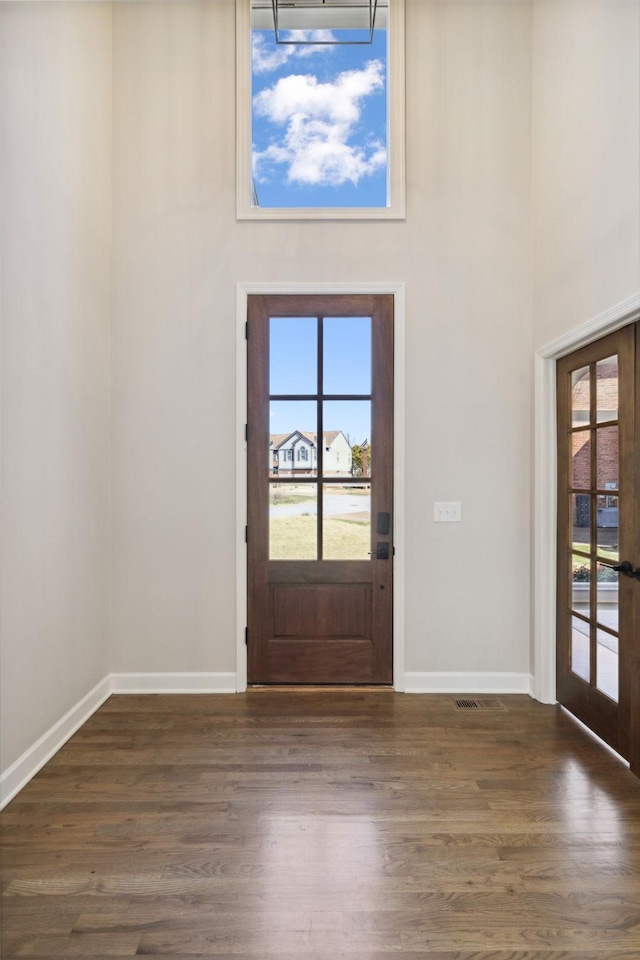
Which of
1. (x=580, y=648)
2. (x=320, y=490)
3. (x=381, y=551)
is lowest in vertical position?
(x=580, y=648)

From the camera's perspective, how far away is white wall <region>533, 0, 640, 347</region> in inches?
83.4

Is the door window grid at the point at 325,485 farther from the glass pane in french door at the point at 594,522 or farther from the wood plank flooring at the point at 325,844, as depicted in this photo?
the glass pane in french door at the point at 594,522

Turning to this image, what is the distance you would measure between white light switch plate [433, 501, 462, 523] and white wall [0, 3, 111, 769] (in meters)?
2.00

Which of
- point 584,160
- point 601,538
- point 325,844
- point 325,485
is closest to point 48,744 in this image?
point 325,844

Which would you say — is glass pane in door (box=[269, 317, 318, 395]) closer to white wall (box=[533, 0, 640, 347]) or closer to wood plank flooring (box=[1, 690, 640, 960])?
→ white wall (box=[533, 0, 640, 347])

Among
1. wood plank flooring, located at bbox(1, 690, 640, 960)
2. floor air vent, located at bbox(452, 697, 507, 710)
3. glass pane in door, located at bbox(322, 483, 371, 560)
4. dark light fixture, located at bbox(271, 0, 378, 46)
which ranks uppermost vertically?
dark light fixture, located at bbox(271, 0, 378, 46)

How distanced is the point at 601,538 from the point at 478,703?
119 cm

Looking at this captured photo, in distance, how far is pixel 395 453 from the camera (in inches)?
121

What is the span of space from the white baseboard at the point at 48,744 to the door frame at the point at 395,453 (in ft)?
2.63

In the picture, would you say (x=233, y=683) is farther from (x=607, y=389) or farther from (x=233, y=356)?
(x=607, y=389)

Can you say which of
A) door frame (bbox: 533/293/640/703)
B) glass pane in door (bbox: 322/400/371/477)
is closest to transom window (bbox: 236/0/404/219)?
glass pane in door (bbox: 322/400/371/477)

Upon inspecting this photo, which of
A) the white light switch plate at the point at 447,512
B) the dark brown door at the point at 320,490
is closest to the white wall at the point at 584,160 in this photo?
the dark brown door at the point at 320,490

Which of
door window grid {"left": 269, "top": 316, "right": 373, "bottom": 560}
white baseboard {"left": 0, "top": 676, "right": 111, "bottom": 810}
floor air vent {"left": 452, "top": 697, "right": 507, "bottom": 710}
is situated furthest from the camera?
door window grid {"left": 269, "top": 316, "right": 373, "bottom": 560}

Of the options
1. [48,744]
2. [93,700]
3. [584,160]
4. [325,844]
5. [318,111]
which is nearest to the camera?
[325,844]
